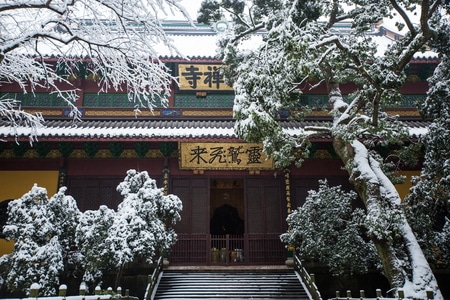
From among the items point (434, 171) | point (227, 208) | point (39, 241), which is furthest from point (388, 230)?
point (227, 208)

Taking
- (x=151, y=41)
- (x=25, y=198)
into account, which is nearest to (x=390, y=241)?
(x=151, y=41)

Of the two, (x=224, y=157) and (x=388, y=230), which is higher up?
(x=224, y=157)

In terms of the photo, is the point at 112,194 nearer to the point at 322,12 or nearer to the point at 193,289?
the point at 193,289

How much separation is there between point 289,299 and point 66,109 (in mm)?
8583

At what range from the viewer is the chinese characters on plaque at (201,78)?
1301cm

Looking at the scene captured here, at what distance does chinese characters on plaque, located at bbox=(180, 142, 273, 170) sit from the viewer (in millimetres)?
11664

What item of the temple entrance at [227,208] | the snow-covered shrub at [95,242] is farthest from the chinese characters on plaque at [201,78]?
the snow-covered shrub at [95,242]

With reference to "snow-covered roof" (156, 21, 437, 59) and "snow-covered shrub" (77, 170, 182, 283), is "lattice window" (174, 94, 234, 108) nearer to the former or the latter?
"snow-covered roof" (156, 21, 437, 59)

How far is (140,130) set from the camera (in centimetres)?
1087

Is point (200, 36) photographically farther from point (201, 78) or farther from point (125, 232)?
point (125, 232)

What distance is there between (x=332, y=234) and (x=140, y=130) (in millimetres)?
5513

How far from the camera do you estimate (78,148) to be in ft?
38.9

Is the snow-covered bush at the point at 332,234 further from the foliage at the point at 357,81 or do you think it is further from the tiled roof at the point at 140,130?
the tiled roof at the point at 140,130

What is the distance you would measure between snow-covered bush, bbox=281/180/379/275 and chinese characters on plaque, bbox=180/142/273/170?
2373mm
